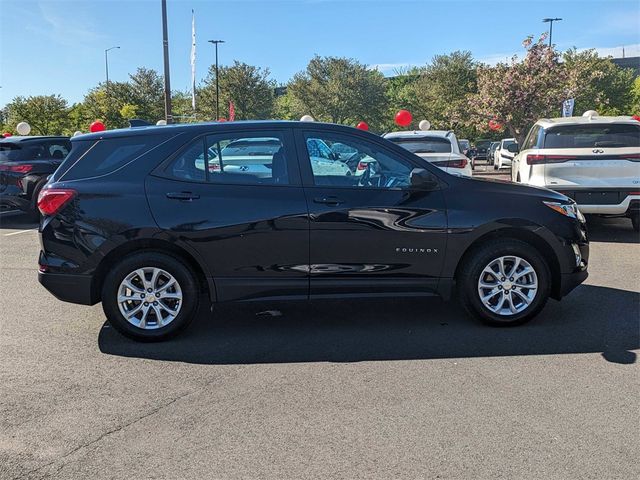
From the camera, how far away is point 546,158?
8.65 meters

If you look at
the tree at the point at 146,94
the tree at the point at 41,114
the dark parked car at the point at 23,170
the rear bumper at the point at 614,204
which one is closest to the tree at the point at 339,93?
the tree at the point at 146,94

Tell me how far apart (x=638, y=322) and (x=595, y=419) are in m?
2.07

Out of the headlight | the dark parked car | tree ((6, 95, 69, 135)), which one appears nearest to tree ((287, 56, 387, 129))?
tree ((6, 95, 69, 135))

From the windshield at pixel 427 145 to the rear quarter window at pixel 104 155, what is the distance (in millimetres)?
6747

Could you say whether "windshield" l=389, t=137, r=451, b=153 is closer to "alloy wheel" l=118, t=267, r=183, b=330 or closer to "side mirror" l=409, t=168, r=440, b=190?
"side mirror" l=409, t=168, r=440, b=190

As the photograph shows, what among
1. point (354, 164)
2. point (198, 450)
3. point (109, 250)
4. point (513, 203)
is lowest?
point (198, 450)

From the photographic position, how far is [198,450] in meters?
2.98

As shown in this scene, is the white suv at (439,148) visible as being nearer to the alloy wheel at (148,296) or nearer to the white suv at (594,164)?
the white suv at (594,164)

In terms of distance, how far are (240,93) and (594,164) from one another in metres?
45.7

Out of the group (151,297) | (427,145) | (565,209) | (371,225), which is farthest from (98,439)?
(427,145)

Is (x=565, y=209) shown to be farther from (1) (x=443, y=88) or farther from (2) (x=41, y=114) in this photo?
(1) (x=443, y=88)

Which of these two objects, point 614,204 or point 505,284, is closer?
point 505,284

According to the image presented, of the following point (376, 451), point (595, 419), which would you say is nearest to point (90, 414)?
point (376, 451)

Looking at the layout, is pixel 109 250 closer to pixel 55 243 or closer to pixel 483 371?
pixel 55 243
